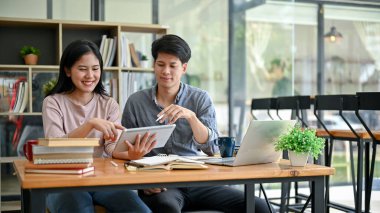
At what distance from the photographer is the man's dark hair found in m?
2.50

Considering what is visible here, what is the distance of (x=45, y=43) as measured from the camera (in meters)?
4.99

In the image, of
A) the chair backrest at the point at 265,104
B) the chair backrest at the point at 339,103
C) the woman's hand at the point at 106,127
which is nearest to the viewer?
the woman's hand at the point at 106,127

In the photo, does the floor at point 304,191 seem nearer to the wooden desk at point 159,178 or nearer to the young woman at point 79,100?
the young woman at point 79,100

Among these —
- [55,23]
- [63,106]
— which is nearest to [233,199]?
[63,106]

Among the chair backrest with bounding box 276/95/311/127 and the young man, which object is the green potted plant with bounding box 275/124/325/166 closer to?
the young man

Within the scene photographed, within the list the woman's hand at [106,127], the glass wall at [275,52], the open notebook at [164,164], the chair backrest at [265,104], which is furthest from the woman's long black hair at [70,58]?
the glass wall at [275,52]

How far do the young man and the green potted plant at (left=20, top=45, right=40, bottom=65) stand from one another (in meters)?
2.41

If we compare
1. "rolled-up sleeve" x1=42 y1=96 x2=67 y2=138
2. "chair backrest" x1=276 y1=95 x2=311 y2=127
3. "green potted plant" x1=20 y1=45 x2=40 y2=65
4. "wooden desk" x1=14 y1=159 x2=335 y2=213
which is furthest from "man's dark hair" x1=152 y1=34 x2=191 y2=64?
"green potted plant" x1=20 y1=45 x2=40 y2=65

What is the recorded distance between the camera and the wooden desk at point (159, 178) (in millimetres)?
1622

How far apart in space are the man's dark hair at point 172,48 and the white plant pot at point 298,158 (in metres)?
0.78

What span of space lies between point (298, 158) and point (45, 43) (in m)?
3.53

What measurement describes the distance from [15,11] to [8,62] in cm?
51

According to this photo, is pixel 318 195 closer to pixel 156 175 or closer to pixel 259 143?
pixel 259 143

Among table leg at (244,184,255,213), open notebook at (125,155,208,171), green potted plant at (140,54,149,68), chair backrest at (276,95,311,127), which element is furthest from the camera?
green potted plant at (140,54,149,68)
